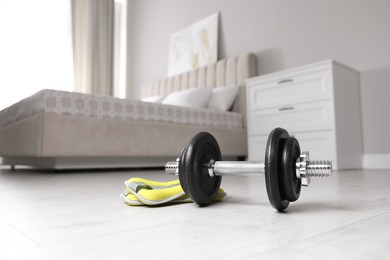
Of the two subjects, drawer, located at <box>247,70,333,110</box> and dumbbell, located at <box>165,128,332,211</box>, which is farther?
drawer, located at <box>247,70,333,110</box>

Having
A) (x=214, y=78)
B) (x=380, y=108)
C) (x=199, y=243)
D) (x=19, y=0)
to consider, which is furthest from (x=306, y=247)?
(x=19, y=0)

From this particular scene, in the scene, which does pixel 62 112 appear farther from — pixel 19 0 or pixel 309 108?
pixel 19 0

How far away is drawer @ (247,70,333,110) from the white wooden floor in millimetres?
1879

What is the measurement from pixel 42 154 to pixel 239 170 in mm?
1915

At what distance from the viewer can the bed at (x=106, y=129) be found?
8.11 feet

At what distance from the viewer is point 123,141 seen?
9.18ft

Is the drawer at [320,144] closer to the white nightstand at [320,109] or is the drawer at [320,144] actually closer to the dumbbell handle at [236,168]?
the white nightstand at [320,109]

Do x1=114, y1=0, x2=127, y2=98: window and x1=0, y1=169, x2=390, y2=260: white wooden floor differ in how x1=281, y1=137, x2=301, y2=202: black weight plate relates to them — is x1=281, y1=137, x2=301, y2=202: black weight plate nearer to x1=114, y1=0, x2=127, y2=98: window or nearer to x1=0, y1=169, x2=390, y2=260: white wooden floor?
x1=0, y1=169, x2=390, y2=260: white wooden floor

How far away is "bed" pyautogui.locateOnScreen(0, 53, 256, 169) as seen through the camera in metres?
Result: 2.47

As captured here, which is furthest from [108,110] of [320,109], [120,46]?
[120,46]

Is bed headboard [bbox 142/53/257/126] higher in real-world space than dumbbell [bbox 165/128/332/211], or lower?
higher

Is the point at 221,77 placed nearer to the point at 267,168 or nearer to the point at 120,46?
the point at 120,46

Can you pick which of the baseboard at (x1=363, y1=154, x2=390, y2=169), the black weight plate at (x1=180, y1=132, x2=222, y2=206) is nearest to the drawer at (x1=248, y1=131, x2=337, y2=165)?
the baseboard at (x1=363, y1=154, x2=390, y2=169)

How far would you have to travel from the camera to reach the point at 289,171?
75 centimetres
